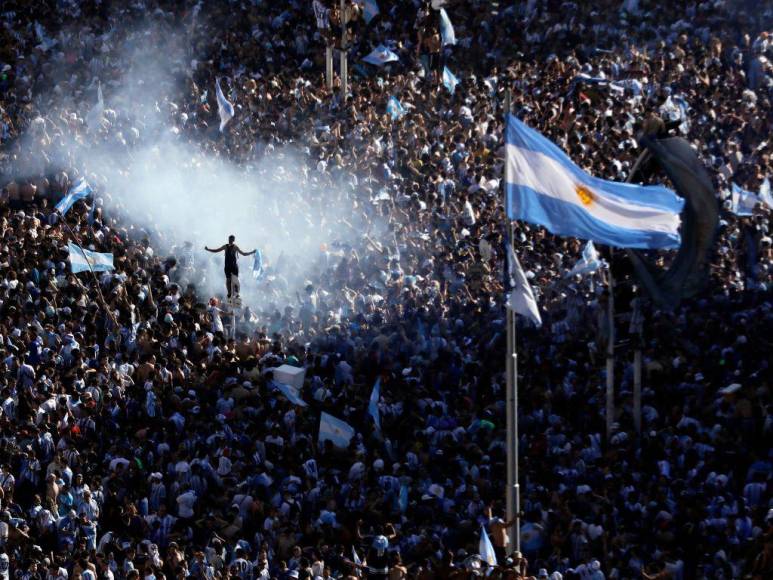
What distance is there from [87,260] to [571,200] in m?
11.7

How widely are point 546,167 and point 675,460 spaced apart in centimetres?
702

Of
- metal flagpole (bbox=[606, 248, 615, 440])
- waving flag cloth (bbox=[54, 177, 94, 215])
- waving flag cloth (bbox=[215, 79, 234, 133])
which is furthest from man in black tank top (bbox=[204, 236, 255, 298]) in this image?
metal flagpole (bbox=[606, 248, 615, 440])

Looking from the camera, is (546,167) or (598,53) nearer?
(546,167)

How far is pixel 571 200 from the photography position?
2700 cm

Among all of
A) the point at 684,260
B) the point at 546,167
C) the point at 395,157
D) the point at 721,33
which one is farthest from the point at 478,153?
the point at 546,167

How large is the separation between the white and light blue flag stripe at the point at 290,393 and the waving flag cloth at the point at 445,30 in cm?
1506

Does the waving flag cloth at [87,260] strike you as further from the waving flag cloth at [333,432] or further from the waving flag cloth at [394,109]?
the waving flag cloth at [394,109]

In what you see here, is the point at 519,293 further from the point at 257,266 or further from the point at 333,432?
the point at 257,266

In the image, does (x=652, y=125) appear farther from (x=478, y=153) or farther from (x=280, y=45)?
(x=280, y=45)

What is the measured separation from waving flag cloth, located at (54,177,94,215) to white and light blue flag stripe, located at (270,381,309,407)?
6.14 meters

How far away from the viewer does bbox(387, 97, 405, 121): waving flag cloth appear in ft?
147

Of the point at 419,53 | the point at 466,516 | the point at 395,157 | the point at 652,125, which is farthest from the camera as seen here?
the point at 419,53

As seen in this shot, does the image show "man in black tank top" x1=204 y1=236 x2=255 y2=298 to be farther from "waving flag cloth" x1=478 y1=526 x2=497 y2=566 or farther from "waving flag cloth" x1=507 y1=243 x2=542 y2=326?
"waving flag cloth" x1=507 y1=243 x2=542 y2=326

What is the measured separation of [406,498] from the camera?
1222 inches
